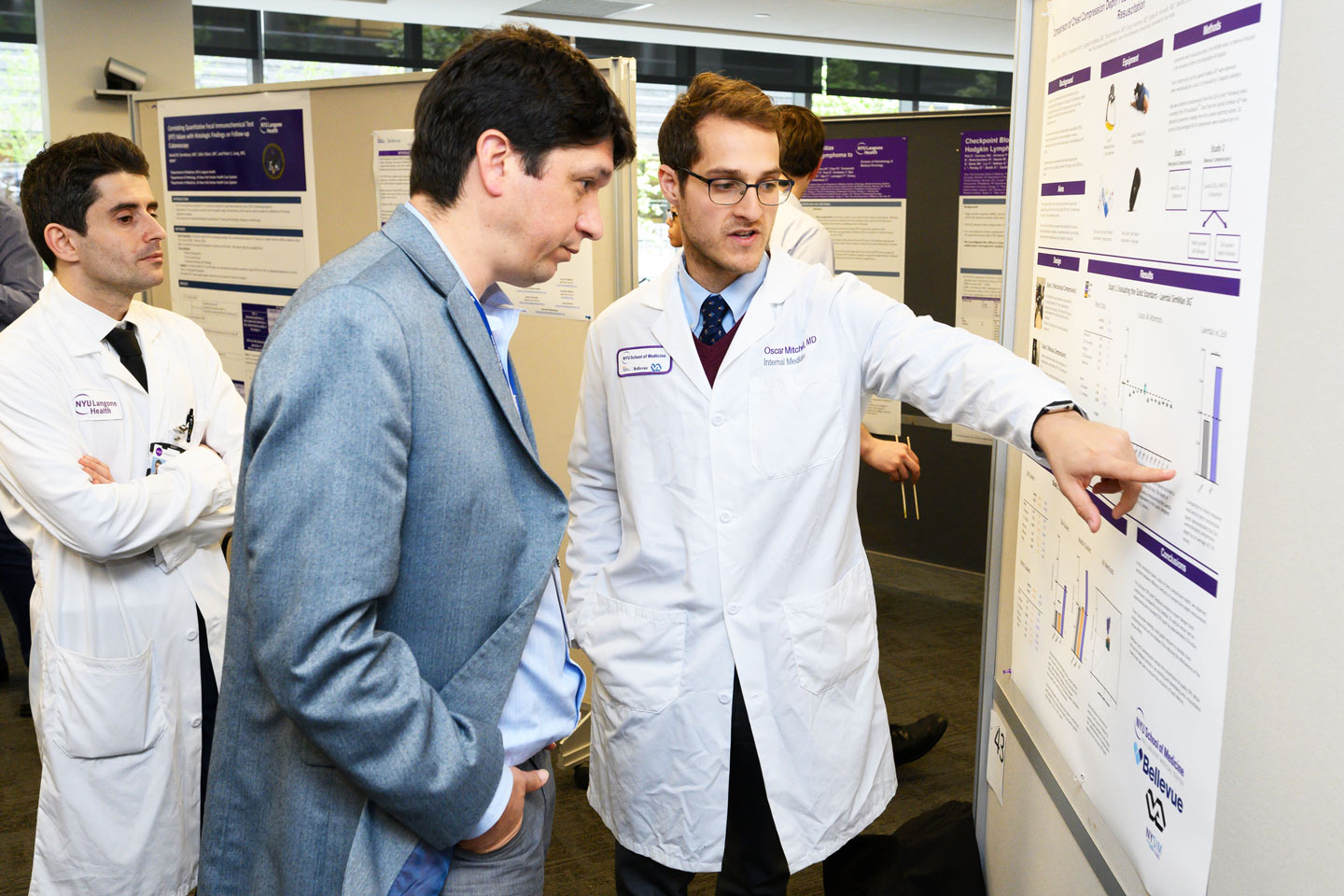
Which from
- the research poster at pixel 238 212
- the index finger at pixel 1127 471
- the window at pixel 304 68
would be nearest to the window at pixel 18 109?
the window at pixel 304 68

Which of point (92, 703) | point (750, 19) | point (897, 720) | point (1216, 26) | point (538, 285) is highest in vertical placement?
point (750, 19)

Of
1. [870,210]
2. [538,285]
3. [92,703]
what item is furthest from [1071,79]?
[870,210]

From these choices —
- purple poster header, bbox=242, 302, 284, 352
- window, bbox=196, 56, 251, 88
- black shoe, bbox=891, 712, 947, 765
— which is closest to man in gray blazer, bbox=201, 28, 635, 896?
black shoe, bbox=891, 712, 947, 765

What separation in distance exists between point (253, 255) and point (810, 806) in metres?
2.77

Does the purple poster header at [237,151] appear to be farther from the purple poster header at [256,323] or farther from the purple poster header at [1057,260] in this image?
the purple poster header at [1057,260]

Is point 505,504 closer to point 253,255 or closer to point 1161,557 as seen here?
point 1161,557

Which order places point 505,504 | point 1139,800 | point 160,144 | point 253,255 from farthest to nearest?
1. point 160,144
2. point 253,255
3. point 1139,800
4. point 505,504

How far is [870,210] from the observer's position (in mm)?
4875

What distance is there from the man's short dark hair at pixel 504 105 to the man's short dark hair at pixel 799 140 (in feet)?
7.12

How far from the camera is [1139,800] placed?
4.10ft

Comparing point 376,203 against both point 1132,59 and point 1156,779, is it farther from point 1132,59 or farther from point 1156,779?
point 1156,779

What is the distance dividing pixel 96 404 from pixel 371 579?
4.52 feet

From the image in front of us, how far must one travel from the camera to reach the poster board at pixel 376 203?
274 centimetres

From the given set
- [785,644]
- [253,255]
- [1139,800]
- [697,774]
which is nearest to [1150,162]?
[1139,800]
